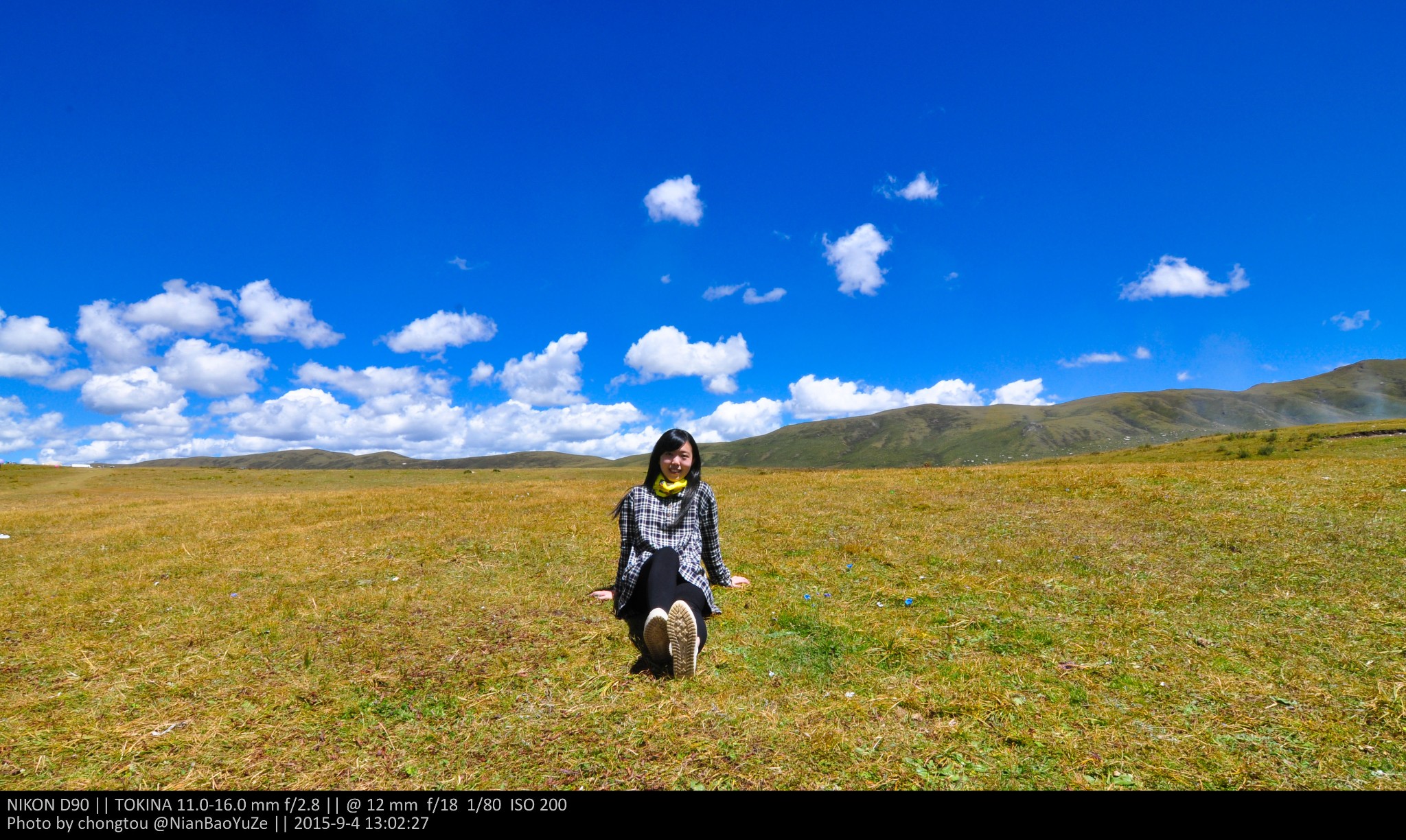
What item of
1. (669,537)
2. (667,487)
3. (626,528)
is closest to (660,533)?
(669,537)

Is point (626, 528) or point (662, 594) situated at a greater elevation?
point (626, 528)

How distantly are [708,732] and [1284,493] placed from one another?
1758 centimetres

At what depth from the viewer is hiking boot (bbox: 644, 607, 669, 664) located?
588 cm

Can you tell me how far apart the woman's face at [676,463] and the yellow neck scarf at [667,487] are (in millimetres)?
71

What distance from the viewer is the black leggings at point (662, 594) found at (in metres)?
6.38

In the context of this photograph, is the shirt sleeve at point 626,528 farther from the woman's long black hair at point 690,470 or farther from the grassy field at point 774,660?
the grassy field at point 774,660

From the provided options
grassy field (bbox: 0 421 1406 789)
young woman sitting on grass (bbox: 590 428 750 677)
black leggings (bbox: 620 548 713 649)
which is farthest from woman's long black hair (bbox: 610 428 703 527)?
grassy field (bbox: 0 421 1406 789)

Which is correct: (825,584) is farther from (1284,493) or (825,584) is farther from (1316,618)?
(1284,493)

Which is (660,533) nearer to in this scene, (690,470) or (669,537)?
(669,537)

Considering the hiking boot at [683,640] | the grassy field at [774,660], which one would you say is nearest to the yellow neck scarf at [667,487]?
the grassy field at [774,660]

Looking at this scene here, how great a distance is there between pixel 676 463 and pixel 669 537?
1.07 m

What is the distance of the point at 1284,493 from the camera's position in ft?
46.2

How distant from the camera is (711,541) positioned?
327 inches
